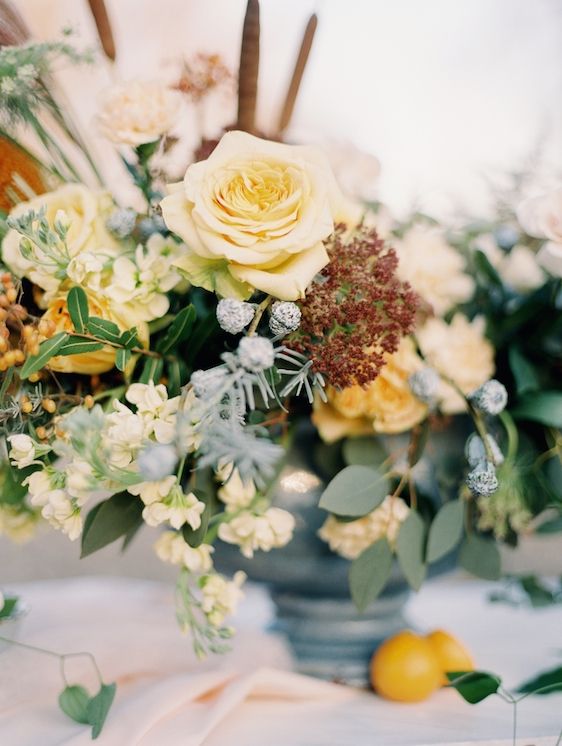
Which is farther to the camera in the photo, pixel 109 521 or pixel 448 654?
pixel 448 654

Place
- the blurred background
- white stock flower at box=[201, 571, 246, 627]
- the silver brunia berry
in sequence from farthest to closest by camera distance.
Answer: the blurred background < white stock flower at box=[201, 571, 246, 627] < the silver brunia berry

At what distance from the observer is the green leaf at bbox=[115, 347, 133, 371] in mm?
454

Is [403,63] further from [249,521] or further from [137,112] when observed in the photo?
[249,521]

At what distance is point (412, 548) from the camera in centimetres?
56

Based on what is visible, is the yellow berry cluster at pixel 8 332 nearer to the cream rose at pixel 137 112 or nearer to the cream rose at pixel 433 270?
the cream rose at pixel 137 112

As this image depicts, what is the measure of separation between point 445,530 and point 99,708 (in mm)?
304

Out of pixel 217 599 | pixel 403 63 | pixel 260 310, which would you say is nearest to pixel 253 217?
pixel 260 310

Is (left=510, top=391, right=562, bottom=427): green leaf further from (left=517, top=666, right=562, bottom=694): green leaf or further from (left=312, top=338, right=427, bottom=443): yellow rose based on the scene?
(left=517, top=666, right=562, bottom=694): green leaf

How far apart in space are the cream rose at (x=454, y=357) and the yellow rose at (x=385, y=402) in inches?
0.6

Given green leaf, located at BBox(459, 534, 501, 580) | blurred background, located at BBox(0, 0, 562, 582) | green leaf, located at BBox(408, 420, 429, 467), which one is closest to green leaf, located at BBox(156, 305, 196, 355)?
green leaf, located at BBox(408, 420, 429, 467)

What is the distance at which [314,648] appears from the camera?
651 mm

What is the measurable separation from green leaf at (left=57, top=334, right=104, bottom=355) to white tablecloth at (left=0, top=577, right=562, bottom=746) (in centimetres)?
27

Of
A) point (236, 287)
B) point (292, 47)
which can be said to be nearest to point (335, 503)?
point (236, 287)

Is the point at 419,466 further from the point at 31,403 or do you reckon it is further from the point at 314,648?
the point at 31,403
